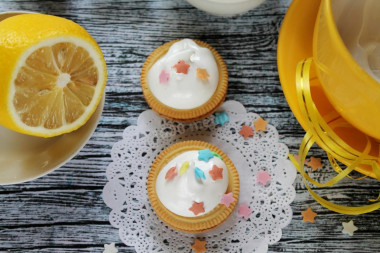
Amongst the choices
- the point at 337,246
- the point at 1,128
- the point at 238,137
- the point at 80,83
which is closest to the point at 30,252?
the point at 1,128

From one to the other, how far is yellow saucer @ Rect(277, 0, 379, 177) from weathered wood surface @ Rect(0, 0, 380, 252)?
6.3 inches

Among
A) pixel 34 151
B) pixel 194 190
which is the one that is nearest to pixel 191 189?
pixel 194 190

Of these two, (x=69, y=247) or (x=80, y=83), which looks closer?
(x=80, y=83)

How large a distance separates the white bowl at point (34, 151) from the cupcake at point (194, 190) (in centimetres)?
15

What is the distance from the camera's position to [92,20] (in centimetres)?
93

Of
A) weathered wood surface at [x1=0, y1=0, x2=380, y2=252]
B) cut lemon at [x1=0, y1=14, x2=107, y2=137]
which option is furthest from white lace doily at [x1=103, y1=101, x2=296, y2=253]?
cut lemon at [x1=0, y1=14, x2=107, y2=137]

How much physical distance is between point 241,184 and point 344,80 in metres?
0.34

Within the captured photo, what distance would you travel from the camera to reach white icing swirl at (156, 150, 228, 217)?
2.57 feet

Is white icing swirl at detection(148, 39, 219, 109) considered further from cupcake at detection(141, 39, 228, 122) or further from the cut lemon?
the cut lemon

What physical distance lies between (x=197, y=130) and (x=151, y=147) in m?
0.10

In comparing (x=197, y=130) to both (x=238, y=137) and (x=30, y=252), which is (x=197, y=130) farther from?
(x=30, y=252)

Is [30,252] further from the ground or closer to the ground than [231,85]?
closer to the ground

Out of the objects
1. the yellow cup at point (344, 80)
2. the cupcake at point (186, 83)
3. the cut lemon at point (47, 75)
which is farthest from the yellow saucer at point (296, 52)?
the cut lemon at point (47, 75)

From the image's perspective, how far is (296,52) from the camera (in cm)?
73
